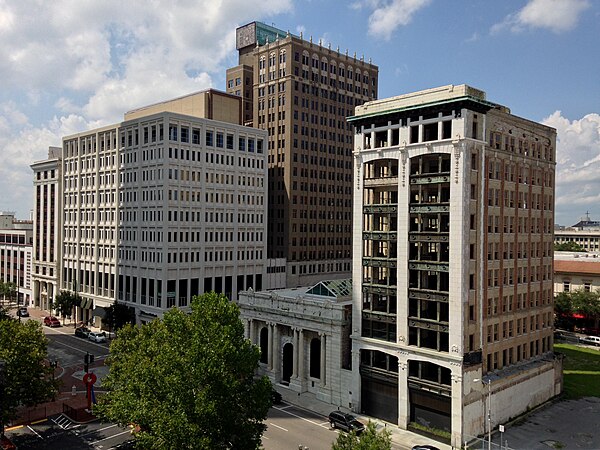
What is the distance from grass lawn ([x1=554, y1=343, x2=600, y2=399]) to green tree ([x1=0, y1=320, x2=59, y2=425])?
61.4 metres

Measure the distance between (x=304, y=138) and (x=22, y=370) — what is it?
83.2 metres

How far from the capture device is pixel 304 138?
121875mm

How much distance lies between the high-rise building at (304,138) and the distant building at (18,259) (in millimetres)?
65389

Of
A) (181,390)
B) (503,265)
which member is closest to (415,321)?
(503,265)

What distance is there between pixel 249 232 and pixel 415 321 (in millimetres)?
58120

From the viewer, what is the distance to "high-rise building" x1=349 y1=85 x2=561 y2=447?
54.0 meters

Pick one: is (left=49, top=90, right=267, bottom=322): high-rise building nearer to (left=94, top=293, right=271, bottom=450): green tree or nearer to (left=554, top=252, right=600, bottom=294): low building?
(left=94, top=293, right=271, bottom=450): green tree

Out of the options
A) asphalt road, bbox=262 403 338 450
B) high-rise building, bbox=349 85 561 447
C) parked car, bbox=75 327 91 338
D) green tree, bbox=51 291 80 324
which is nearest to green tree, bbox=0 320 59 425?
asphalt road, bbox=262 403 338 450

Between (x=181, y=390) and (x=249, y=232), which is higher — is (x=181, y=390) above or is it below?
below

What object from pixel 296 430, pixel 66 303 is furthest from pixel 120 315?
pixel 296 430

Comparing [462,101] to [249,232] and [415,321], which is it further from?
[249,232]

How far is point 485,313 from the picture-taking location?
2245 inches

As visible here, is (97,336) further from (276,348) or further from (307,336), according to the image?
(307,336)

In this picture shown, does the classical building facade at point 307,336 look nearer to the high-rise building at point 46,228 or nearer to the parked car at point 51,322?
the parked car at point 51,322
